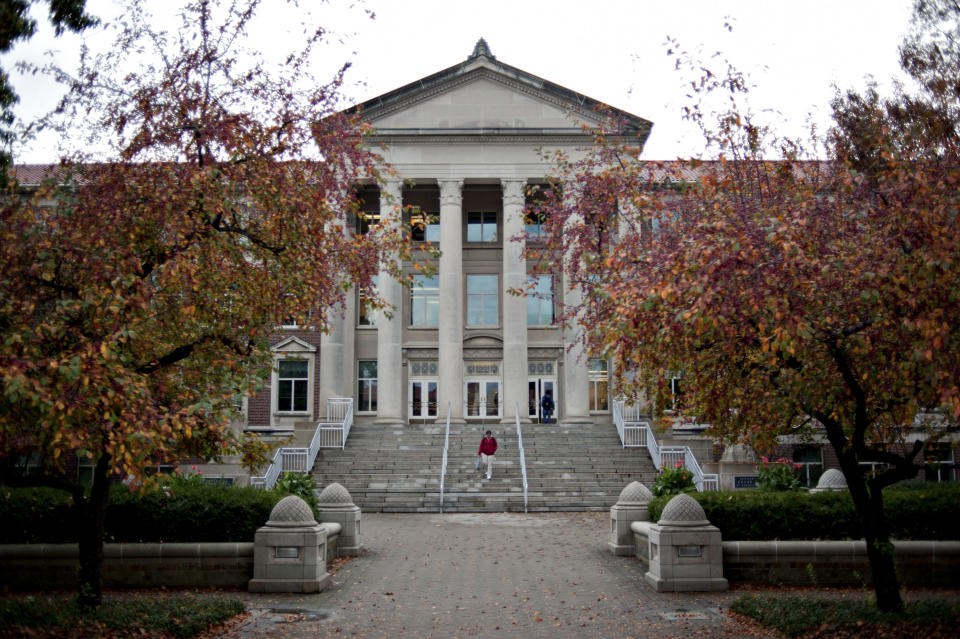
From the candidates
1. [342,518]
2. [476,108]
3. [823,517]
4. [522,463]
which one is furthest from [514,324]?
[823,517]

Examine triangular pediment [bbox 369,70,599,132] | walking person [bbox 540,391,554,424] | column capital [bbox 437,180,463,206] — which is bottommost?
walking person [bbox 540,391,554,424]

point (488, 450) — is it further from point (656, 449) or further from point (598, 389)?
point (598, 389)

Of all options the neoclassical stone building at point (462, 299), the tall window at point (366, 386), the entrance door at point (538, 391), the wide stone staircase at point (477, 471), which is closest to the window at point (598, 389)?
the neoclassical stone building at point (462, 299)

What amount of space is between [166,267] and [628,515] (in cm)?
994

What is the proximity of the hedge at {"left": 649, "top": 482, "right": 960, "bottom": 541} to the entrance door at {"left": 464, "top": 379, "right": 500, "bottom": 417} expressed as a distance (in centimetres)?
2767

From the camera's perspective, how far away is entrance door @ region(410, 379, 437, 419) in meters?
41.2

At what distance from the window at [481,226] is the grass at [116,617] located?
3262 centimetres

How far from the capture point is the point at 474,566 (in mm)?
14734

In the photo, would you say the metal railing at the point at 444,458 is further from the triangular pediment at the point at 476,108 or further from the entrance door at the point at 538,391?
the triangular pediment at the point at 476,108

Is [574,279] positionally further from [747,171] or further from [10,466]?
[10,466]

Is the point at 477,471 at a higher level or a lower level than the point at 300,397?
lower

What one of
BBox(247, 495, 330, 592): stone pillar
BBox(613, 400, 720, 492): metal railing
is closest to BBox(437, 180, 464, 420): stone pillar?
BBox(613, 400, 720, 492): metal railing

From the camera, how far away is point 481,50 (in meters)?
39.8

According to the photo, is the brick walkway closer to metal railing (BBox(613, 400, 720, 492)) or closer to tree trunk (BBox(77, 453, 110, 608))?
tree trunk (BBox(77, 453, 110, 608))
